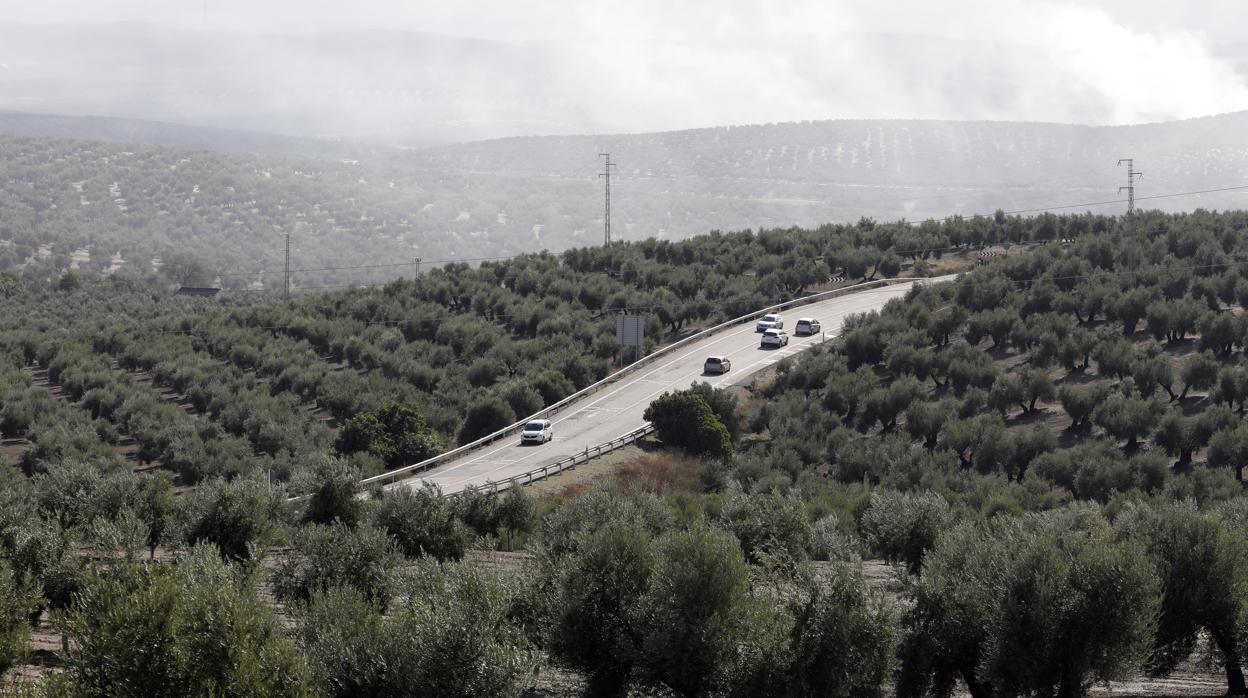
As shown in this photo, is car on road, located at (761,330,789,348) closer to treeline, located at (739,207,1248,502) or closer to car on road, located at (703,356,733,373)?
treeline, located at (739,207,1248,502)

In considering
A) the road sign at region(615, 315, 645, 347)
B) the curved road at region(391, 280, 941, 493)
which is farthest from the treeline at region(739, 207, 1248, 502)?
the road sign at region(615, 315, 645, 347)

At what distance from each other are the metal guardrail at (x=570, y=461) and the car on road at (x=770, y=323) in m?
16.4

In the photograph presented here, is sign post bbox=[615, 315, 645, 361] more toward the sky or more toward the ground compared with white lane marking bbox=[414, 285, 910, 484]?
more toward the sky

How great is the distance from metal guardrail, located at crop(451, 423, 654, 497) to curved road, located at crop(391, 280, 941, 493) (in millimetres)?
704

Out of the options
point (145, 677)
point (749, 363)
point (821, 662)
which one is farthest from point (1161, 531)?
point (749, 363)

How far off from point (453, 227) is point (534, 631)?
169 m

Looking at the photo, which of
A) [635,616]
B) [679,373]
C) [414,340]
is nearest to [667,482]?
[679,373]

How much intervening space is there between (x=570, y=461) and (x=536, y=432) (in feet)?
14.9

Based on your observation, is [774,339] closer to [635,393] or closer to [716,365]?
[716,365]

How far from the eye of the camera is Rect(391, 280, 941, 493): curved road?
46406 millimetres

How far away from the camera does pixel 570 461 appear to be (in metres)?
45.6

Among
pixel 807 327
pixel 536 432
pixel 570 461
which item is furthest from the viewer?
pixel 807 327

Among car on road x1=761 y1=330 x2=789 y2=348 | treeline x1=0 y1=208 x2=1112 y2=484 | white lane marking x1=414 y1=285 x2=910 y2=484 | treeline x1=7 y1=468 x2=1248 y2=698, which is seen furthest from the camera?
car on road x1=761 y1=330 x2=789 y2=348

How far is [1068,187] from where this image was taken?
173 meters
